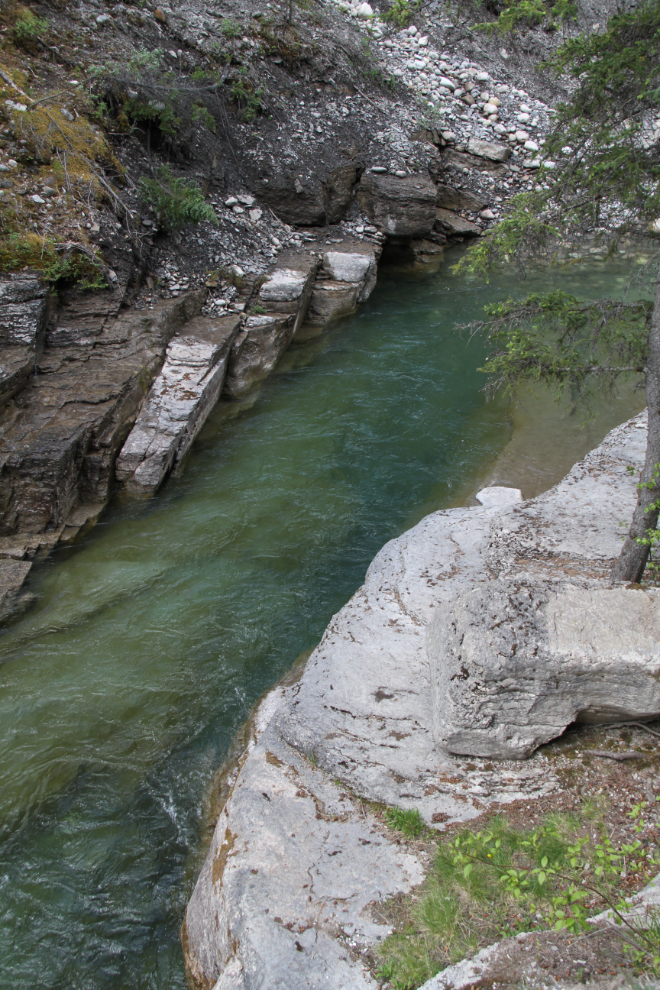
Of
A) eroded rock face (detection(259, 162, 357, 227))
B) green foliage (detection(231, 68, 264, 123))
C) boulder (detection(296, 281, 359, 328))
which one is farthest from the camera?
green foliage (detection(231, 68, 264, 123))

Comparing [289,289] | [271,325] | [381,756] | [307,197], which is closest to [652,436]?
[381,756]

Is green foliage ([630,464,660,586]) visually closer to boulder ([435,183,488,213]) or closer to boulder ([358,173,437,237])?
boulder ([358,173,437,237])

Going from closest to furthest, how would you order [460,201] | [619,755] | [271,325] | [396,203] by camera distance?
[619,755]
[271,325]
[396,203]
[460,201]

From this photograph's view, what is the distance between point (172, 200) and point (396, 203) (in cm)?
669

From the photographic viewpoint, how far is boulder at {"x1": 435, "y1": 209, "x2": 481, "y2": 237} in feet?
58.0

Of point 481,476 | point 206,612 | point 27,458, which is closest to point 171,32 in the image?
point 27,458

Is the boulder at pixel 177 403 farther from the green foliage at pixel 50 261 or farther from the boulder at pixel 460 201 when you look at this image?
the boulder at pixel 460 201

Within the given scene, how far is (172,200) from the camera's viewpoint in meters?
11.6

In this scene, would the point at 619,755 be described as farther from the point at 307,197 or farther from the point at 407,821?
the point at 307,197

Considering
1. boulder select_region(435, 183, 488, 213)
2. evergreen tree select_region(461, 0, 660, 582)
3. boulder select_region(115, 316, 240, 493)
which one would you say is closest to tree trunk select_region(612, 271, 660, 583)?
evergreen tree select_region(461, 0, 660, 582)

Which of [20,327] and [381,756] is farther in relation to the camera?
[20,327]

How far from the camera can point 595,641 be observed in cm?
409

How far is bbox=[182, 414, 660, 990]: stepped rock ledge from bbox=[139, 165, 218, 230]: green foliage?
9813mm

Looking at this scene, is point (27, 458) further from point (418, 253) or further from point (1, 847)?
point (418, 253)
